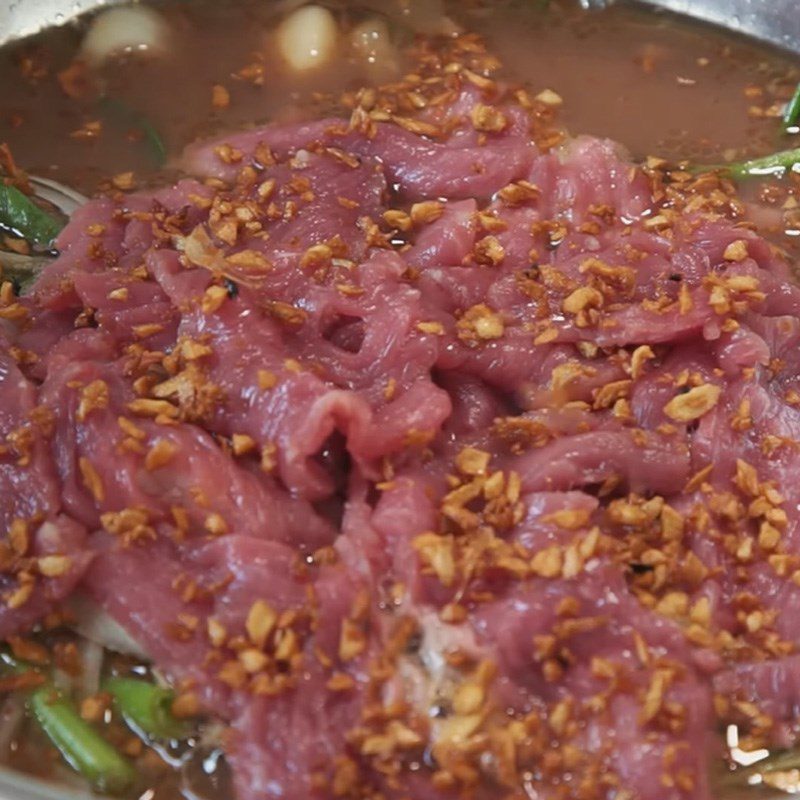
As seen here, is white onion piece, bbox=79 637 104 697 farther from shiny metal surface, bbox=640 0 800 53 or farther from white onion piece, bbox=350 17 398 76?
shiny metal surface, bbox=640 0 800 53

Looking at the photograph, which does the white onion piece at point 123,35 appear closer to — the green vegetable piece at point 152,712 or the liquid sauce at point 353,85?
the liquid sauce at point 353,85

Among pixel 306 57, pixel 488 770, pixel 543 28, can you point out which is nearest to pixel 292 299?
pixel 488 770

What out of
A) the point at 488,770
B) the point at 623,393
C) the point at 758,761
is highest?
the point at 623,393

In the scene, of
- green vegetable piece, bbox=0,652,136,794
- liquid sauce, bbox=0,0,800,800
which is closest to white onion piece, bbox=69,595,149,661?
green vegetable piece, bbox=0,652,136,794

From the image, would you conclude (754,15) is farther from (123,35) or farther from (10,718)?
(10,718)

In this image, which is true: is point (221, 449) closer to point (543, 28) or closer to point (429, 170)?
point (429, 170)

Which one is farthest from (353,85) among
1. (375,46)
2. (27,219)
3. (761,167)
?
(761,167)
